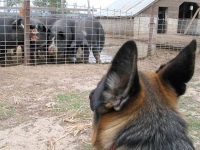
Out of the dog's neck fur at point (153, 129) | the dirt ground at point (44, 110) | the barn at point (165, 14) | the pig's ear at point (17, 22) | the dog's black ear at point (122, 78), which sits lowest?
the dirt ground at point (44, 110)

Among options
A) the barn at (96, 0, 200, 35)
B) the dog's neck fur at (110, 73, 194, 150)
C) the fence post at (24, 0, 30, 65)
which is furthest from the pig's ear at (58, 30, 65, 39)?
the dog's neck fur at (110, 73, 194, 150)

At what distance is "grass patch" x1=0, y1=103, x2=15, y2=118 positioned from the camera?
158 inches

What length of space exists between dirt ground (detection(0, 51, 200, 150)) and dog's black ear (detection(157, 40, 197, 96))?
6.04 ft

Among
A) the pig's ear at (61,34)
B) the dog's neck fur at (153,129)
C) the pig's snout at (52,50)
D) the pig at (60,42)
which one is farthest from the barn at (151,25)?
the dog's neck fur at (153,129)

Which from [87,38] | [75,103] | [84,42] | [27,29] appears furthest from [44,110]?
[87,38]

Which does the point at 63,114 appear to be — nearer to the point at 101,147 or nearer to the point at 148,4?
the point at 101,147

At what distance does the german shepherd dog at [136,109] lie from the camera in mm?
1374

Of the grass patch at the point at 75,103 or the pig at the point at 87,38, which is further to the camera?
the pig at the point at 87,38

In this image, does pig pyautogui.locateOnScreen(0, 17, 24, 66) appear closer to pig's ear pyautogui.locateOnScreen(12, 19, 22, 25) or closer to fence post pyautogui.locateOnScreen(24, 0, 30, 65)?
pig's ear pyautogui.locateOnScreen(12, 19, 22, 25)

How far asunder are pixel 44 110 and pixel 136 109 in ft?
10.0

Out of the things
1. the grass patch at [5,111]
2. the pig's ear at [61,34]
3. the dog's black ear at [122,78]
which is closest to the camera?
the dog's black ear at [122,78]

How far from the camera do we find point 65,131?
3.56 m

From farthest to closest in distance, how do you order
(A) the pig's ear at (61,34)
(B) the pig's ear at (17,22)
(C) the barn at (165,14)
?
(C) the barn at (165,14)
(A) the pig's ear at (61,34)
(B) the pig's ear at (17,22)

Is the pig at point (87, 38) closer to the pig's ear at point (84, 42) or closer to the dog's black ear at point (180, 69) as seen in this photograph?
the pig's ear at point (84, 42)
